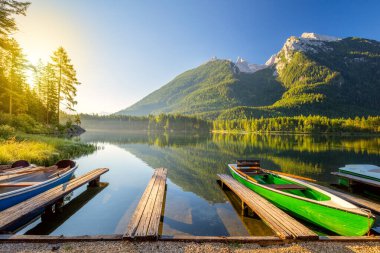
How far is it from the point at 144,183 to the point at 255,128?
497 feet

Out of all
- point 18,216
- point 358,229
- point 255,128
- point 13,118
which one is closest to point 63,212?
point 18,216

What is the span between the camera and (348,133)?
135 m

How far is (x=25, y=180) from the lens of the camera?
13141mm

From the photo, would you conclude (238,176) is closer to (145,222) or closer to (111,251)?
(145,222)

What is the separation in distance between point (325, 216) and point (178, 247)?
6.37 metres

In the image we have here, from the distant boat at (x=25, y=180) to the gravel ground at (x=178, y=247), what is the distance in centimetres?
413

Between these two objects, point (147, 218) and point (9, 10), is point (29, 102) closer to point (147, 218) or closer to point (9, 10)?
point (9, 10)

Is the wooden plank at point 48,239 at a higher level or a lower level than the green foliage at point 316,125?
lower

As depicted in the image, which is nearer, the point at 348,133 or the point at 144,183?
the point at 144,183

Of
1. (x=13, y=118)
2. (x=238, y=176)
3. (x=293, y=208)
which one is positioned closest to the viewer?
(x=293, y=208)

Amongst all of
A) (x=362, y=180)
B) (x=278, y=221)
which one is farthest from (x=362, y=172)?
(x=278, y=221)

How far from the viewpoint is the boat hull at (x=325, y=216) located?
7.73m

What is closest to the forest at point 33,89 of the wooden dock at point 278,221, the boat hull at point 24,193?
the boat hull at point 24,193

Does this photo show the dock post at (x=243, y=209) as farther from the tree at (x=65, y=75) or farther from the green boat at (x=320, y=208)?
the tree at (x=65, y=75)
